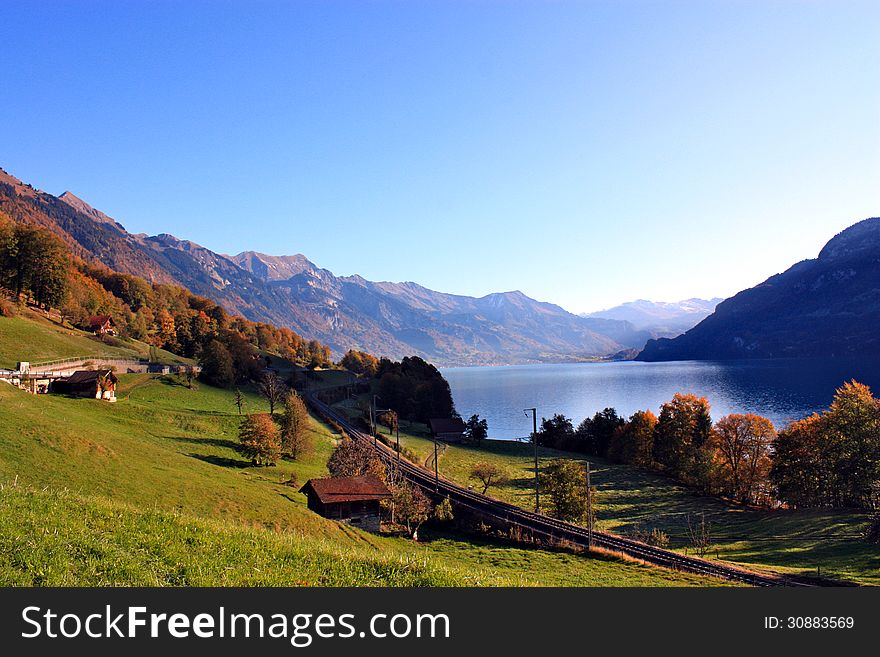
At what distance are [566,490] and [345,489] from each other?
23478mm

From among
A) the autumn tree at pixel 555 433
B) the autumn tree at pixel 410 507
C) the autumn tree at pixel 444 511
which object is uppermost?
the autumn tree at pixel 410 507

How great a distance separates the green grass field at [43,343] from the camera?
67150 millimetres

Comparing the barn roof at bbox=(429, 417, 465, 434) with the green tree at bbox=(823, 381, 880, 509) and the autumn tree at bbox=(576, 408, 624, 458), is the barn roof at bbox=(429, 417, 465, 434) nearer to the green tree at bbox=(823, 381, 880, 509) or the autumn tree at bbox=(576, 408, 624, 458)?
the autumn tree at bbox=(576, 408, 624, 458)

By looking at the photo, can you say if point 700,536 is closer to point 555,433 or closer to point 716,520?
point 716,520

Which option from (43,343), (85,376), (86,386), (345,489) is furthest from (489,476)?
(43,343)

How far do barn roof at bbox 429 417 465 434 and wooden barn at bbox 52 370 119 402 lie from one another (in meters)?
66.6

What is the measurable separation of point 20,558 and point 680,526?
194 feet

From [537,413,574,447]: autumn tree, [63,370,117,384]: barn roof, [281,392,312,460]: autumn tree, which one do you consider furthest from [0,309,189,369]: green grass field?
[537,413,574,447]: autumn tree

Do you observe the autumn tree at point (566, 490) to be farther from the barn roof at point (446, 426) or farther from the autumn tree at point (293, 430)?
the barn roof at point (446, 426)

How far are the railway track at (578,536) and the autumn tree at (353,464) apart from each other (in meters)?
6.65

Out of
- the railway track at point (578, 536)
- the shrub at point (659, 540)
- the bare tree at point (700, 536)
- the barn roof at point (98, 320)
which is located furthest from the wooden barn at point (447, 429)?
the barn roof at point (98, 320)

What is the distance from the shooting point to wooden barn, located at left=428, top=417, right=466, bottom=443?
358 ft

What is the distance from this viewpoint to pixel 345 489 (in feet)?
145
